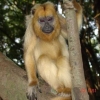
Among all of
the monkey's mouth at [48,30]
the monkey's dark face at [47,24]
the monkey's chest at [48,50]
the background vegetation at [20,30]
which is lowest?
the background vegetation at [20,30]

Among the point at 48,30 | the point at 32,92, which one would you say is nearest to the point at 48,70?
Answer: the point at 32,92

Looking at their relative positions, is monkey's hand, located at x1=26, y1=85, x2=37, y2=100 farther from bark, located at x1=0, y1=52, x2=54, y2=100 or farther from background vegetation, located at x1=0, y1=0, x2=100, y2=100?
background vegetation, located at x1=0, y1=0, x2=100, y2=100

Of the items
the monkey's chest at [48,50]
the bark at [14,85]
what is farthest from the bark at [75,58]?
the monkey's chest at [48,50]

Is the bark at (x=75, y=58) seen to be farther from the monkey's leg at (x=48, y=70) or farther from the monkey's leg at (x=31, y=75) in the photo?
the monkey's leg at (x=48, y=70)

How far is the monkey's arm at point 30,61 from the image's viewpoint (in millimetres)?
4278

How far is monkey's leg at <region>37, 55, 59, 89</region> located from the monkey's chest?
0.66ft

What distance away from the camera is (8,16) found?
11227 mm

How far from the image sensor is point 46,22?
4.97m

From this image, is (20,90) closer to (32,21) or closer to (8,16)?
(32,21)

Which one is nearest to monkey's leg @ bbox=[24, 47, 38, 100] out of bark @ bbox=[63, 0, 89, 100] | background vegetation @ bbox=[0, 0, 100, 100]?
bark @ bbox=[63, 0, 89, 100]

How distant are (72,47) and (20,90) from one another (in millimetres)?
1402

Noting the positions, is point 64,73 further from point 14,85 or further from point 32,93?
point 14,85

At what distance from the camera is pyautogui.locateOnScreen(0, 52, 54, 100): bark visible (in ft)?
12.9

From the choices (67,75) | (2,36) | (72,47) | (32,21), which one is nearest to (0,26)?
(2,36)
